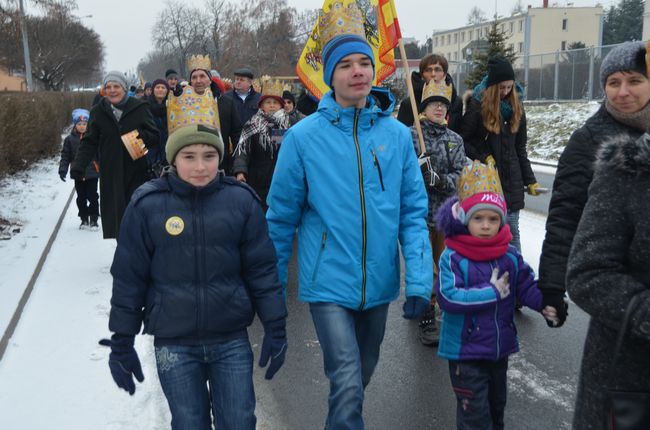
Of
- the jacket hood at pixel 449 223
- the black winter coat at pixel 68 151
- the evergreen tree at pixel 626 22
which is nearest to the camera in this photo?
the jacket hood at pixel 449 223

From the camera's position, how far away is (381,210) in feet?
10.0

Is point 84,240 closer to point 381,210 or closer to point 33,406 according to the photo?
point 33,406

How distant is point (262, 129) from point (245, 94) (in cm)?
308

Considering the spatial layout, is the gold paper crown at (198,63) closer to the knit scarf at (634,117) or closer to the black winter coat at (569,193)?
the black winter coat at (569,193)

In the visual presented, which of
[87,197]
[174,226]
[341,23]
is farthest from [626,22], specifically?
[174,226]

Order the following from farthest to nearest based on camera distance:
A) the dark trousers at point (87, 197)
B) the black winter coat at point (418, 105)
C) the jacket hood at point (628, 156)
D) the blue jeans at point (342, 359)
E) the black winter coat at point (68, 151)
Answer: the black winter coat at point (68, 151) → the dark trousers at point (87, 197) → the black winter coat at point (418, 105) → the blue jeans at point (342, 359) → the jacket hood at point (628, 156)

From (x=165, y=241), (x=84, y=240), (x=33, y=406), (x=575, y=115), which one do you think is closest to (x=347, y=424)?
(x=165, y=241)

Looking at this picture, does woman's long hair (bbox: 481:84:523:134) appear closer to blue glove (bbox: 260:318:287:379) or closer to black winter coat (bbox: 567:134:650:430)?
blue glove (bbox: 260:318:287:379)

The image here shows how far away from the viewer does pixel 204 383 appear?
3035 millimetres

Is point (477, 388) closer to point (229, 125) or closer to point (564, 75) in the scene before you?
point (229, 125)

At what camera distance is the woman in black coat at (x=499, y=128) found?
543 centimetres

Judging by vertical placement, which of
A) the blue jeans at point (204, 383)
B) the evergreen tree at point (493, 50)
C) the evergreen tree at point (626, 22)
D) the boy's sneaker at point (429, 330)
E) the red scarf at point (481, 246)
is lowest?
the boy's sneaker at point (429, 330)

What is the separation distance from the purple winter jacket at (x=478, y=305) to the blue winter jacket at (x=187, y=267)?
91 centimetres

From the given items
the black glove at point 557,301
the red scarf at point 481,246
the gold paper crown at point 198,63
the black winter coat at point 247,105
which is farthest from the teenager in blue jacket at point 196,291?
the black winter coat at point 247,105
